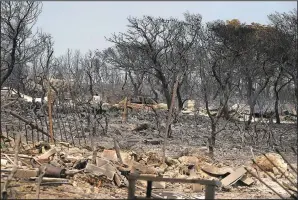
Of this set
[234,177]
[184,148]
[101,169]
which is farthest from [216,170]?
[184,148]

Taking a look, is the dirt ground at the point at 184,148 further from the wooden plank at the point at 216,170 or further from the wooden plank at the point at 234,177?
the wooden plank at the point at 216,170

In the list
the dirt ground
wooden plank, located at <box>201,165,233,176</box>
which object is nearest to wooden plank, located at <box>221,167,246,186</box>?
the dirt ground

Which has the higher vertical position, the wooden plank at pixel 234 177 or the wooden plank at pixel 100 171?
the wooden plank at pixel 100 171

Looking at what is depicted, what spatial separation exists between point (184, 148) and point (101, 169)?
6.44 m

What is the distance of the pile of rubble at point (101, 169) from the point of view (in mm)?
8734

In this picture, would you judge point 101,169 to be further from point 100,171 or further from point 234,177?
point 234,177

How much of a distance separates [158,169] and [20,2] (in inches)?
701

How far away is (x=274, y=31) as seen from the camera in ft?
89.4

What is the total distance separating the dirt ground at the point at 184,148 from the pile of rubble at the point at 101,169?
0.11m

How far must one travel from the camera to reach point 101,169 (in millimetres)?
9930

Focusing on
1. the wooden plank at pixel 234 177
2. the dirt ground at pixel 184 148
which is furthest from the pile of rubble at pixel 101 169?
the dirt ground at pixel 184 148

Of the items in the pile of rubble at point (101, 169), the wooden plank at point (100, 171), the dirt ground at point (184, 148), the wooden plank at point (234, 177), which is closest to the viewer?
the dirt ground at point (184, 148)

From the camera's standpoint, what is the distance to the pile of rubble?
8.73 metres

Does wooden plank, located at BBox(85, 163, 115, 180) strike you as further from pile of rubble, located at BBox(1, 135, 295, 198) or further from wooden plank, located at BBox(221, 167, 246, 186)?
wooden plank, located at BBox(221, 167, 246, 186)
